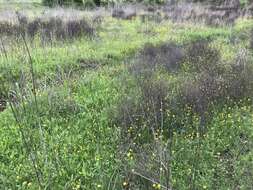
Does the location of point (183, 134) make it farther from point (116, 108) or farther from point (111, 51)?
point (111, 51)

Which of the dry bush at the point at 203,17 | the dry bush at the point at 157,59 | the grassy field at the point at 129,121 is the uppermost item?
the dry bush at the point at 203,17

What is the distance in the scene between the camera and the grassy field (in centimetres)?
386

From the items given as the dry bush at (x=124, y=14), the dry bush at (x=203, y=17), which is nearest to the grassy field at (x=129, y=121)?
the dry bush at (x=203, y=17)

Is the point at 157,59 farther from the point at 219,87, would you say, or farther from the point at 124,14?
the point at 124,14

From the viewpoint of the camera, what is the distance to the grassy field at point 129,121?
3859 mm

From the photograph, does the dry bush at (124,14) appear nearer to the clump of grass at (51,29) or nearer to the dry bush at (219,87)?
the clump of grass at (51,29)

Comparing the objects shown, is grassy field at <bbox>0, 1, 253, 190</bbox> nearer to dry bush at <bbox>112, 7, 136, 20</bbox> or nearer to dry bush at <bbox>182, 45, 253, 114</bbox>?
dry bush at <bbox>182, 45, 253, 114</bbox>

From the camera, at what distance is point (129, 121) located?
510 centimetres

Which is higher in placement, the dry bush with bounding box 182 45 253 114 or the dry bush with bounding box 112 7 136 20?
the dry bush with bounding box 112 7 136 20

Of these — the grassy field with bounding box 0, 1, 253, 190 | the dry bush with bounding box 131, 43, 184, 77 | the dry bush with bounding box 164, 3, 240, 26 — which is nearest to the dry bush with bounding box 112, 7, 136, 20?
the dry bush with bounding box 164, 3, 240, 26

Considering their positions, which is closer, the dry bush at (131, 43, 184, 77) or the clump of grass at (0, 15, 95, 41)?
the dry bush at (131, 43, 184, 77)

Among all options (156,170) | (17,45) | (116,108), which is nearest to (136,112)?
(116,108)

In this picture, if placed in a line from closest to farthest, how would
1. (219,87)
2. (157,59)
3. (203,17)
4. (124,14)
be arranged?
(219,87) → (157,59) → (203,17) → (124,14)

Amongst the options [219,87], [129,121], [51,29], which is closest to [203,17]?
[51,29]
